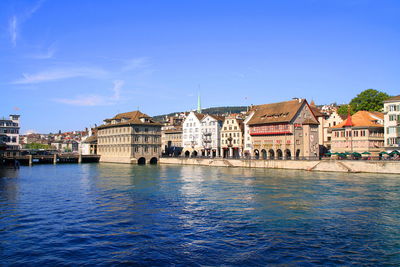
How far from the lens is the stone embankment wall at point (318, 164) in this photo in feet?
174

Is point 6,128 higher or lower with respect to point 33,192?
higher

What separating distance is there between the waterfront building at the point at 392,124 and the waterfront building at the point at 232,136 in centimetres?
3841

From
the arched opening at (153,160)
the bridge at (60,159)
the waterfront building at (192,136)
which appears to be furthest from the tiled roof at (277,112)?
the bridge at (60,159)

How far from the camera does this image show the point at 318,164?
204 ft

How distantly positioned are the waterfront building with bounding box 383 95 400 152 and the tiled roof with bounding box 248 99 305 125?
17793mm

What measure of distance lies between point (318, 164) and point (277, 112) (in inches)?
828

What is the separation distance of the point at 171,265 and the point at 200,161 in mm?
72255

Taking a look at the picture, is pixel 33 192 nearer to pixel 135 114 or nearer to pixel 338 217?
pixel 338 217

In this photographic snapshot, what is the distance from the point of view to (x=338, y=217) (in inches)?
939

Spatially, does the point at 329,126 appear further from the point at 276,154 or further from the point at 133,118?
the point at 133,118

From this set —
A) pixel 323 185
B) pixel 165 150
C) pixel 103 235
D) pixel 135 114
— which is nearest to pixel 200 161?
pixel 135 114

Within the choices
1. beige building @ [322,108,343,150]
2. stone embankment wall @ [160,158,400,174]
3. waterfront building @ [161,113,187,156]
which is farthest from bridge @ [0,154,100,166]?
beige building @ [322,108,343,150]

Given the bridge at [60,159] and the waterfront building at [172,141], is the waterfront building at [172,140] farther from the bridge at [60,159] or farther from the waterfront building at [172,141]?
the bridge at [60,159]

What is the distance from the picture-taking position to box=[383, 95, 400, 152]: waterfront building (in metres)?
60.5
